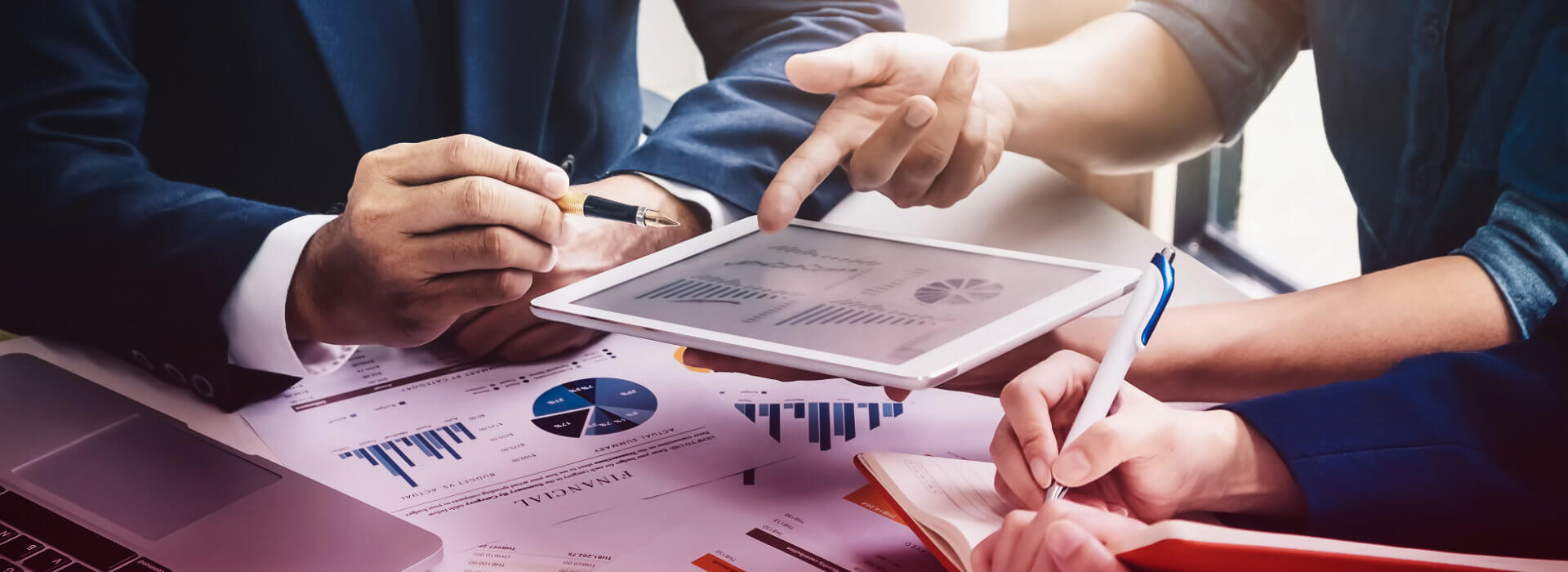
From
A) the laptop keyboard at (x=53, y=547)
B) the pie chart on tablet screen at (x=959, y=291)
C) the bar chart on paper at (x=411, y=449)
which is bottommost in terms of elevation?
the laptop keyboard at (x=53, y=547)

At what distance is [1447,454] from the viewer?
49cm

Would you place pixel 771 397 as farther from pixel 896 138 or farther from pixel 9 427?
pixel 9 427

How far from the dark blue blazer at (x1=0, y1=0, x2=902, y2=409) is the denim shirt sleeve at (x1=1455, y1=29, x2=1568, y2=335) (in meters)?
0.56

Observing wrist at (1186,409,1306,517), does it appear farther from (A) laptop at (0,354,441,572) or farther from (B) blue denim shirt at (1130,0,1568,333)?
(A) laptop at (0,354,441,572)

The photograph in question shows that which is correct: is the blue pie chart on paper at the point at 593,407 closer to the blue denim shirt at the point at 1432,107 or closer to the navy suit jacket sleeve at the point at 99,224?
the navy suit jacket sleeve at the point at 99,224

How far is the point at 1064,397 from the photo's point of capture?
54 centimetres

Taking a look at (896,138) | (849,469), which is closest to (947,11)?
(896,138)

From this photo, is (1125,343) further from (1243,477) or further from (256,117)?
(256,117)

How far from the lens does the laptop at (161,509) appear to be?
52cm

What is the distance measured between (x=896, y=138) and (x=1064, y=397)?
294 mm

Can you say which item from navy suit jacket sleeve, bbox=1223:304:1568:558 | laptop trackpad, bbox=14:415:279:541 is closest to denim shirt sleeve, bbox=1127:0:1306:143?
navy suit jacket sleeve, bbox=1223:304:1568:558

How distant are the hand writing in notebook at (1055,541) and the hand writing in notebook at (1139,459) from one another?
39 mm

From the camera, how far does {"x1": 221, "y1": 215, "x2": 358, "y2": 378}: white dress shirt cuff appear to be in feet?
2.40

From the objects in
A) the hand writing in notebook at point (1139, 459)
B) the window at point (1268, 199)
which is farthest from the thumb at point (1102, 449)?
the window at point (1268, 199)
